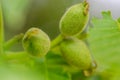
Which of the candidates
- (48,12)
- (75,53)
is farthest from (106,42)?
(48,12)

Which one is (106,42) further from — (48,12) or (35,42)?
(48,12)

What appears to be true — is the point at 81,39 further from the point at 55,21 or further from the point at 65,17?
the point at 55,21

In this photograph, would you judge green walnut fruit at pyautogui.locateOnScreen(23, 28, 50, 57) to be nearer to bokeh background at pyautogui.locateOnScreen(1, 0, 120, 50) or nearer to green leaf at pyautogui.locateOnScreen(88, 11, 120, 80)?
green leaf at pyautogui.locateOnScreen(88, 11, 120, 80)

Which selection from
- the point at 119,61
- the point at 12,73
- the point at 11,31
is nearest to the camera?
the point at 12,73

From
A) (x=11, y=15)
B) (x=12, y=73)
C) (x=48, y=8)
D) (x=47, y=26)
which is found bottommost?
(x=12, y=73)

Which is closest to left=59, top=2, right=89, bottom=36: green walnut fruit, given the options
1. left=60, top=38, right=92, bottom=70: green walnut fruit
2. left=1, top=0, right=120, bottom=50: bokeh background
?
left=60, top=38, right=92, bottom=70: green walnut fruit

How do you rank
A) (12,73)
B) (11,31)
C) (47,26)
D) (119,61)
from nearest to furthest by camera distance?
(12,73) → (119,61) → (11,31) → (47,26)

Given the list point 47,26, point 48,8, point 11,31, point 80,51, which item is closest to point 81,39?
point 80,51
